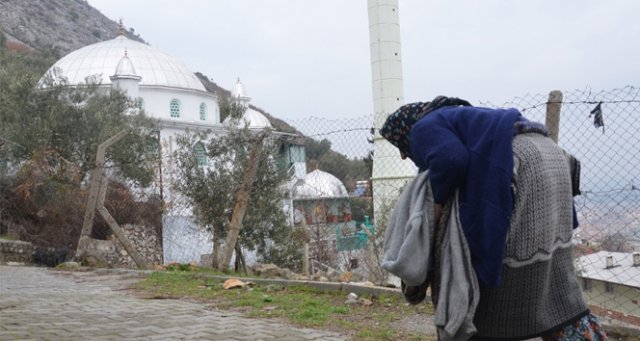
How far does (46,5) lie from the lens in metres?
91.2

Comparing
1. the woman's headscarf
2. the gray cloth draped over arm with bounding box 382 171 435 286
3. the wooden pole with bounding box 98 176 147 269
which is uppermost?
the woman's headscarf

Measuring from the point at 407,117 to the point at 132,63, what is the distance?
31.8 m

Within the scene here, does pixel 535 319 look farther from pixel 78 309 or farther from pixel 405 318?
pixel 78 309

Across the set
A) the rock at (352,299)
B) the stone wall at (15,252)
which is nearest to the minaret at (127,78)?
the stone wall at (15,252)

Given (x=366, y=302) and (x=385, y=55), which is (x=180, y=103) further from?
(x=366, y=302)

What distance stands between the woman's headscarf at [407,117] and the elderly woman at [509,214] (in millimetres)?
119

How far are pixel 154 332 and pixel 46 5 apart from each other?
97974mm

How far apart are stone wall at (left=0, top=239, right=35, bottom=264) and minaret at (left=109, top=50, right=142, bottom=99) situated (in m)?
17.5

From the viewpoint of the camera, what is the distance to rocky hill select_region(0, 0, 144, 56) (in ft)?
245

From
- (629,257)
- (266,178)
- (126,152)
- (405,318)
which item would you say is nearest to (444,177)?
(405,318)

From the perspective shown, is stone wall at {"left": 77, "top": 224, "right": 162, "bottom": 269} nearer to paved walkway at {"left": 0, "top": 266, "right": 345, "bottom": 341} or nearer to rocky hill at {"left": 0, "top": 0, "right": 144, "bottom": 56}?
paved walkway at {"left": 0, "top": 266, "right": 345, "bottom": 341}

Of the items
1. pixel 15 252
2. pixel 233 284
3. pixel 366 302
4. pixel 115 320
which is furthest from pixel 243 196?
pixel 15 252

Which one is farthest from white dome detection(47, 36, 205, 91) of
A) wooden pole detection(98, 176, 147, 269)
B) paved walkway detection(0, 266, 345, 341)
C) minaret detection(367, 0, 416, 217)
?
paved walkway detection(0, 266, 345, 341)

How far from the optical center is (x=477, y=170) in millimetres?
1992
